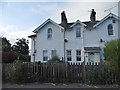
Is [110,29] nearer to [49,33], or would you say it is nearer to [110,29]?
[110,29]

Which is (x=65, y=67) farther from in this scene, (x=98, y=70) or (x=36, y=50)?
(x=36, y=50)

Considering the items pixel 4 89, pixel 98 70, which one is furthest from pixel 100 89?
pixel 4 89

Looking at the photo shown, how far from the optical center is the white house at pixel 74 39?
31.2 m

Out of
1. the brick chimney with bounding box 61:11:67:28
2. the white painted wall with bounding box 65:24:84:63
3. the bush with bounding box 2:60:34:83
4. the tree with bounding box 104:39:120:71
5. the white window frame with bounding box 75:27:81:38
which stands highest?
the brick chimney with bounding box 61:11:67:28

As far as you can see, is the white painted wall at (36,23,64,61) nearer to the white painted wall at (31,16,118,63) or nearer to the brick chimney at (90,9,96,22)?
the white painted wall at (31,16,118,63)

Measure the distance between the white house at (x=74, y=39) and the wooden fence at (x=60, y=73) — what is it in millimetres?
14180

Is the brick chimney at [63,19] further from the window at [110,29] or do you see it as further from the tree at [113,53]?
the tree at [113,53]

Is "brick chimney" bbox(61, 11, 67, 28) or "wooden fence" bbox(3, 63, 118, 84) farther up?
"brick chimney" bbox(61, 11, 67, 28)

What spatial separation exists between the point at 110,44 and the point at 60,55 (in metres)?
18.3

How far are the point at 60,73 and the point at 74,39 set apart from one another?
53.8 ft

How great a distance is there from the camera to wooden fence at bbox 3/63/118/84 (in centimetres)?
1570

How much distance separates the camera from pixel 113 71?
15.6 metres

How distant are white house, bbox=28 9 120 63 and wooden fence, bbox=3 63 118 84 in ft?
46.5

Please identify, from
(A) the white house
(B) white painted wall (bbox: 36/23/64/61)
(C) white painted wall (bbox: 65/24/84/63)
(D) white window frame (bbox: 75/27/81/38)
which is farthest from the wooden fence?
(D) white window frame (bbox: 75/27/81/38)
